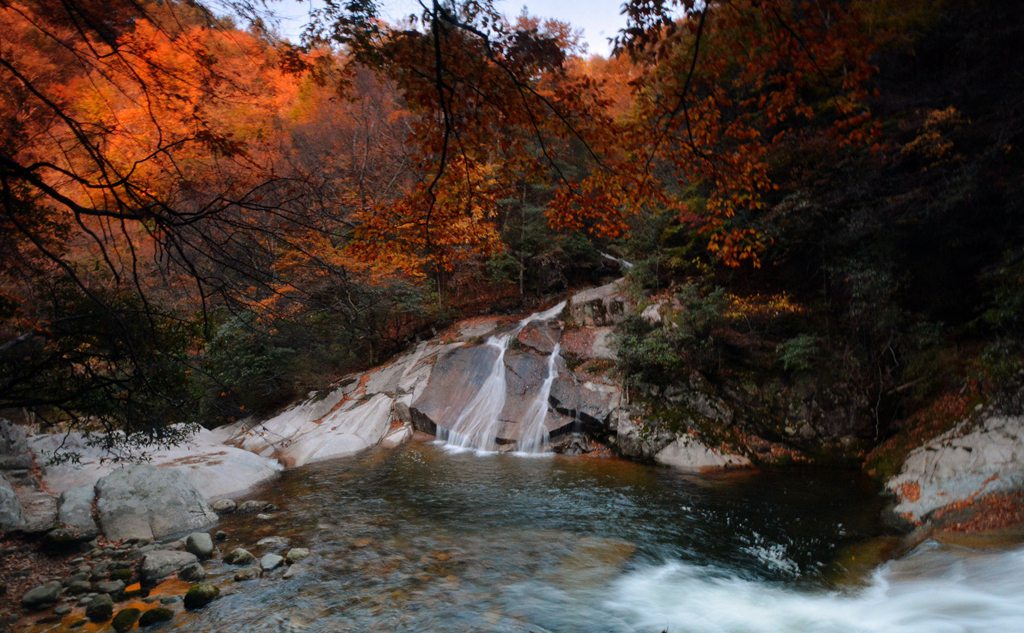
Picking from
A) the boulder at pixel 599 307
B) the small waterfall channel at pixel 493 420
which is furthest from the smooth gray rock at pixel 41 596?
the boulder at pixel 599 307

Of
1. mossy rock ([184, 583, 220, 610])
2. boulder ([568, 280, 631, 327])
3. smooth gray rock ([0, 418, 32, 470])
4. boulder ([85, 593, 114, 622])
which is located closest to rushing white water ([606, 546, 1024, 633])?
mossy rock ([184, 583, 220, 610])

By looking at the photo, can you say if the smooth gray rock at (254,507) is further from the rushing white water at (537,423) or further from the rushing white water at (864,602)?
the rushing white water at (864,602)

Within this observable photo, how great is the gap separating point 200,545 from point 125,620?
169 cm

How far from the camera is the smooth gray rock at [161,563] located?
18.6ft

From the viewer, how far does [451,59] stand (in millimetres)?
4098

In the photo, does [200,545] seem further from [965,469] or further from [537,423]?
[965,469]

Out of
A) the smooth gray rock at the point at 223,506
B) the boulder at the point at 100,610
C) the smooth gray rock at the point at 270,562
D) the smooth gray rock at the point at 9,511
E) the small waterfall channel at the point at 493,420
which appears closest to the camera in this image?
the boulder at the point at 100,610

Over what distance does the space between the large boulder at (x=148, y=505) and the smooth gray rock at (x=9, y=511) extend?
825 millimetres

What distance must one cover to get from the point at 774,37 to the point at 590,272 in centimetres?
1563

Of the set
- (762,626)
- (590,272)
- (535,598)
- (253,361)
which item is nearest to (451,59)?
(535,598)

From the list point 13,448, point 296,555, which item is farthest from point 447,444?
point 13,448

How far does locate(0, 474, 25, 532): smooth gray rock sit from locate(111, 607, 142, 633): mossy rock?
309cm

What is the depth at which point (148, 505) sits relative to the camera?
738 cm

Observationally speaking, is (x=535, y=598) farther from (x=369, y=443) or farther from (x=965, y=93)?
(x=965, y=93)
